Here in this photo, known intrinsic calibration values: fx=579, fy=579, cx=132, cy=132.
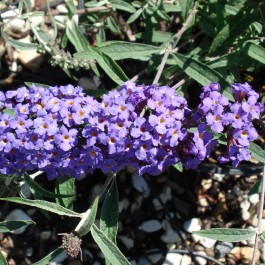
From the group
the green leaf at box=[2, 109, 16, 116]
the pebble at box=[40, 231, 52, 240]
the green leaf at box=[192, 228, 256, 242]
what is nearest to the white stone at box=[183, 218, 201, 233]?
the pebble at box=[40, 231, 52, 240]

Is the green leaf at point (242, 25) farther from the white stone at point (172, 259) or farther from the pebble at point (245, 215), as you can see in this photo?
the white stone at point (172, 259)

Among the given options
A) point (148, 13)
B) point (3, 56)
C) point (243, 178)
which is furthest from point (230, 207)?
point (3, 56)

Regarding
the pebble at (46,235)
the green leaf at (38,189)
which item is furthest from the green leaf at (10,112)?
the pebble at (46,235)

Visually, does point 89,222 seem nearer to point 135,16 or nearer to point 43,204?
point 43,204

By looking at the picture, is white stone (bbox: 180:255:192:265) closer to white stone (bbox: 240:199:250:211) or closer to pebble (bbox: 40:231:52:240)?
white stone (bbox: 240:199:250:211)

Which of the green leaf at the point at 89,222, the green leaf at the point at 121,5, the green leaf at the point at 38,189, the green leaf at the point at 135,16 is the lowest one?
the green leaf at the point at 38,189

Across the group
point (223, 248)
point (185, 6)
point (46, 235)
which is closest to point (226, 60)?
point (185, 6)
